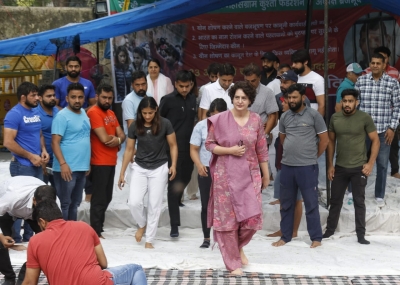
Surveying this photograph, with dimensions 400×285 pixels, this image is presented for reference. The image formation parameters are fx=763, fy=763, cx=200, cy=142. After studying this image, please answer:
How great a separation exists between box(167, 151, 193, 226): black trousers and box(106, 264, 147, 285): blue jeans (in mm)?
2633

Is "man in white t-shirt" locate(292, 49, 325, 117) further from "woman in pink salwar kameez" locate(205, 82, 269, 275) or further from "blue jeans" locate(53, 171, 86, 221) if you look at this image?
"blue jeans" locate(53, 171, 86, 221)

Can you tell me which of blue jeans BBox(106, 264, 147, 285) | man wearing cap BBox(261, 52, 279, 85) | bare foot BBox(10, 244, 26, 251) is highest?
man wearing cap BBox(261, 52, 279, 85)

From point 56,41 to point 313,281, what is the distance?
15.8ft

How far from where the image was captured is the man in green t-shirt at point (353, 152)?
7.26m

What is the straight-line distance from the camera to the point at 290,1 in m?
11.5

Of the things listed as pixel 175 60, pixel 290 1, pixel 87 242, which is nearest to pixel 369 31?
pixel 290 1

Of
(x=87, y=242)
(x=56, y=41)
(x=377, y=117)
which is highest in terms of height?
(x=56, y=41)

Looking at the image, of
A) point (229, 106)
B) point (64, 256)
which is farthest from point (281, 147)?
point (64, 256)

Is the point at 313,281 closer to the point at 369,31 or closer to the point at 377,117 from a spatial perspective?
the point at 377,117

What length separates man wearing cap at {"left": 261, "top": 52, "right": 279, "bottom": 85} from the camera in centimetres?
914

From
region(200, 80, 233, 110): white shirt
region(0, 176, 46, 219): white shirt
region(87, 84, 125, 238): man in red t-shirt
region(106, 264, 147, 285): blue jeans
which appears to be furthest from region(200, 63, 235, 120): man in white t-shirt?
region(106, 264, 147, 285): blue jeans

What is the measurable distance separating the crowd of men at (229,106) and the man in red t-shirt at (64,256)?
8.42 ft

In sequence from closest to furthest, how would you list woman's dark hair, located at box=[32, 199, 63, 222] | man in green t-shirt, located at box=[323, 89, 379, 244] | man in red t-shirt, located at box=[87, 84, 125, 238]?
woman's dark hair, located at box=[32, 199, 63, 222] → man in green t-shirt, located at box=[323, 89, 379, 244] → man in red t-shirt, located at box=[87, 84, 125, 238]

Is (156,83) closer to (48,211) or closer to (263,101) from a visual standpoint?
(263,101)
